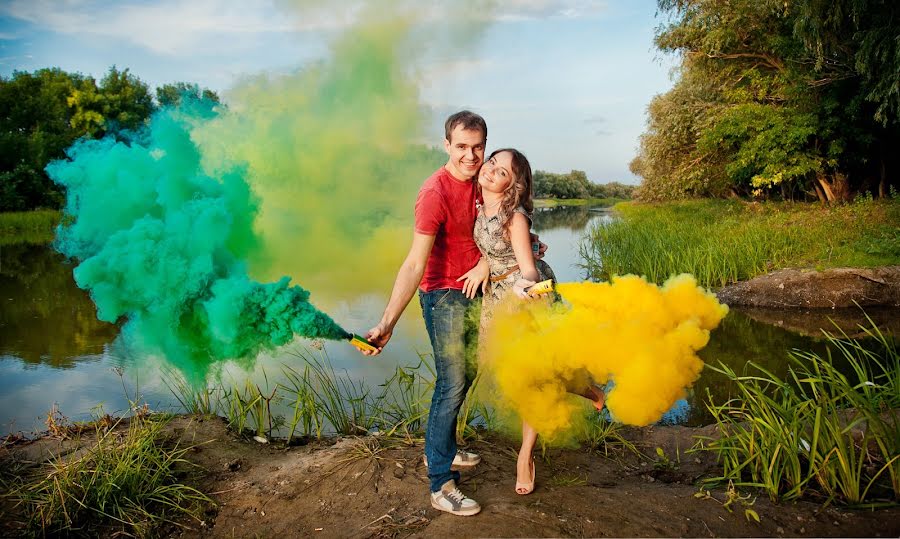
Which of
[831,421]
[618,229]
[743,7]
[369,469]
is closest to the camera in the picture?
[831,421]

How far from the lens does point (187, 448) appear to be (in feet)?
12.2

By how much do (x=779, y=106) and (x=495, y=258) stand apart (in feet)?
58.8

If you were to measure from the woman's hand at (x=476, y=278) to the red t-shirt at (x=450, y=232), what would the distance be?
6 centimetres

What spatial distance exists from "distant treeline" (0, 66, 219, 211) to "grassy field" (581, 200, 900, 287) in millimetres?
17760

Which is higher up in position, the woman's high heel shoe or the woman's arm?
the woman's arm

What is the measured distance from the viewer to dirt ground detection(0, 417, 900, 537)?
9.68ft

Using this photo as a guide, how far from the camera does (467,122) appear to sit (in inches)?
119

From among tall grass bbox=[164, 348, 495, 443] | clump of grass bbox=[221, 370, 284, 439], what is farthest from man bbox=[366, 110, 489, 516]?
clump of grass bbox=[221, 370, 284, 439]

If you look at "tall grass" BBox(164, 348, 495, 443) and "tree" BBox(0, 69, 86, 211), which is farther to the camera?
Answer: "tree" BBox(0, 69, 86, 211)

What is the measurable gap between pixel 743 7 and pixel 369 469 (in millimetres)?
17314

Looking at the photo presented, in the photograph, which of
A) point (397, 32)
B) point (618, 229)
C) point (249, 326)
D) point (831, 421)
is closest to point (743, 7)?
point (618, 229)

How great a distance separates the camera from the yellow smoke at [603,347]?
2834 millimetres

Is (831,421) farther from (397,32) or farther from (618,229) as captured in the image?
(618,229)

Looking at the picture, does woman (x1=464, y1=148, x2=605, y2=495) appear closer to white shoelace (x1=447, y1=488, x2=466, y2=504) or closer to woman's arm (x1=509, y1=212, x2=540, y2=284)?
woman's arm (x1=509, y1=212, x2=540, y2=284)
